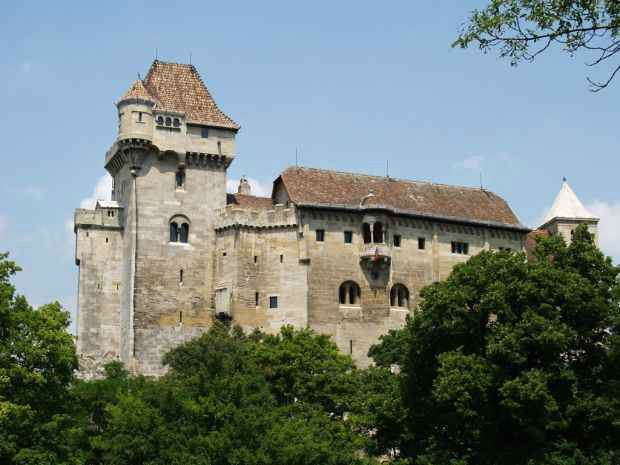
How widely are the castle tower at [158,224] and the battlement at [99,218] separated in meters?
0.11

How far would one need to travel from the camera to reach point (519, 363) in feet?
174

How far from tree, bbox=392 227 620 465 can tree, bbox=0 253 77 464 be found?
15.9 meters

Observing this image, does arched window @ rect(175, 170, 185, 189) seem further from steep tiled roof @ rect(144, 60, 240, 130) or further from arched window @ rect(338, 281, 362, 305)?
arched window @ rect(338, 281, 362, 305)

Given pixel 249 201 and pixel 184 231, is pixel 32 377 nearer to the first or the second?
pixel 184 231

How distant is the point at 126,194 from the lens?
313 ft

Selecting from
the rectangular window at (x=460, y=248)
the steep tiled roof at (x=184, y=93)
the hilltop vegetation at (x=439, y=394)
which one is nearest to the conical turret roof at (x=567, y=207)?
the rectangular window at (x=460, y=248)

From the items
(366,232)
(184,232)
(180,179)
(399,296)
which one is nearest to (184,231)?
(184,232)

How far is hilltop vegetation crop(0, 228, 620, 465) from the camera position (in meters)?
52.1

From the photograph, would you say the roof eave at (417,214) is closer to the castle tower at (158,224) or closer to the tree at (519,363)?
the castle tower at (158,224)

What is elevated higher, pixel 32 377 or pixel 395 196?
pixel 395 196

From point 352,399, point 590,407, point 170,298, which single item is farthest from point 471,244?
point 590,407

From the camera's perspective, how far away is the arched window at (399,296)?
9575cm

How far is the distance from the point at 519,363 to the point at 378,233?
43.3 metres

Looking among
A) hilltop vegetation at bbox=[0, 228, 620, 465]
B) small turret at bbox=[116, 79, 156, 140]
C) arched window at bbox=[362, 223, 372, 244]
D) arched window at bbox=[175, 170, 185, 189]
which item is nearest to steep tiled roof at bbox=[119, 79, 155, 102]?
small turret at bbox=[116, 79, 156, 140]
